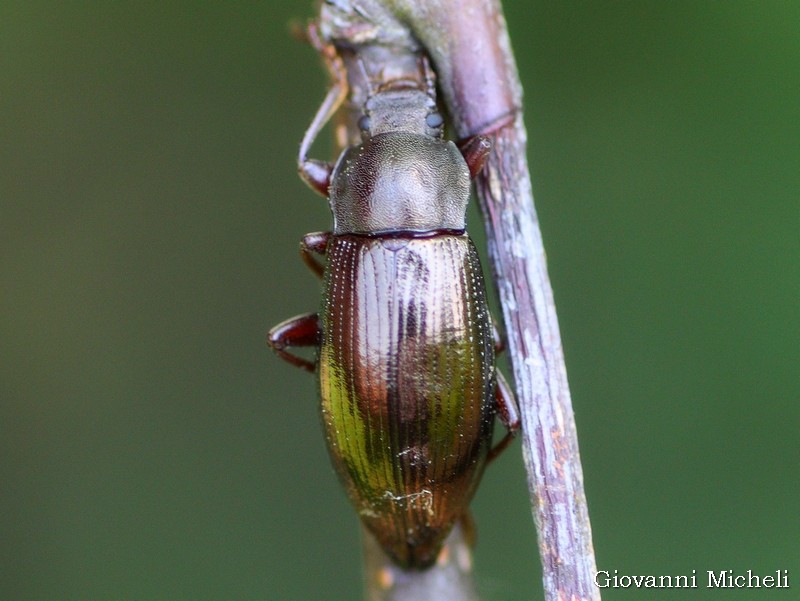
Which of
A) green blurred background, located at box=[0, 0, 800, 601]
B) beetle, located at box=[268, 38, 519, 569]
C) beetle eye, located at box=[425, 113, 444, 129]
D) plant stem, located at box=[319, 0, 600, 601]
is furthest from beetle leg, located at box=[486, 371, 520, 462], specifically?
green blurred background, located at box=[0, 0, 800, 601]

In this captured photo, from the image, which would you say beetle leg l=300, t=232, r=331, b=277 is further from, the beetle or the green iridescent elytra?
the green iridescent elytra

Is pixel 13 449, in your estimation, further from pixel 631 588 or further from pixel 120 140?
pixel 631 588

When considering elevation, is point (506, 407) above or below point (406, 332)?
below

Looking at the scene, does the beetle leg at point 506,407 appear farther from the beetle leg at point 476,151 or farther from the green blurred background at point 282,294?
the green blurred background at point 282,294

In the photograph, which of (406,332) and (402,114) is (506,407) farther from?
(402,114)

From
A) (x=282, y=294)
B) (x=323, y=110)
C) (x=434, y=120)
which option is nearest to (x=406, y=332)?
(x=434, y=120)

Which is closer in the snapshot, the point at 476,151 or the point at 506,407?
the point at 476,151
